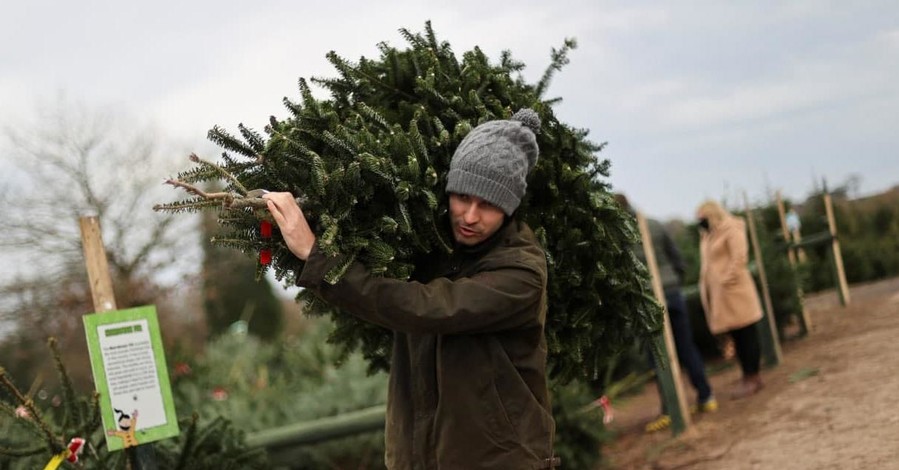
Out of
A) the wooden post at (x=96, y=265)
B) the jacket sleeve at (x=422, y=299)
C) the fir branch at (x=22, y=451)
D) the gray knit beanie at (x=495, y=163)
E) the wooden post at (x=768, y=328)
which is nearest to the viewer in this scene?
the jacket sleeve at (x=422, y=299)

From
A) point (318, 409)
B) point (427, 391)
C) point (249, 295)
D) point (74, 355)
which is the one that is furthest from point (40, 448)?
A: point (249, 295)

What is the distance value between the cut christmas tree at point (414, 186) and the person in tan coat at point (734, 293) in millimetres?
4393

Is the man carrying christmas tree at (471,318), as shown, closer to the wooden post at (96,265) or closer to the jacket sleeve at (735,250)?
the wooden post at (96,265)

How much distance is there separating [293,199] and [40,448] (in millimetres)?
2214

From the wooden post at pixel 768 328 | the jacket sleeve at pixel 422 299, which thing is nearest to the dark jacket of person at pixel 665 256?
the wooden post at pixel 768 328

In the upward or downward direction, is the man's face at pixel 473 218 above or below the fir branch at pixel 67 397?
above

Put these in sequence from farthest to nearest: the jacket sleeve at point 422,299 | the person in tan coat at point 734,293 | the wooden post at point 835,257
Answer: the wooden post at point 835,257 → the person in tan coat at point 734,293 → the jacket sleeve at point 422,299

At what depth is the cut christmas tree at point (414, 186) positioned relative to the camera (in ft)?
8.93

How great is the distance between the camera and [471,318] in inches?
104

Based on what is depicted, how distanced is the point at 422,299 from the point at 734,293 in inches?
227

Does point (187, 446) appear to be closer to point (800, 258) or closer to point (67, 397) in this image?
point (67, 397)

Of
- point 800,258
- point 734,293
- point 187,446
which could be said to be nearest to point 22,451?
point 187,446

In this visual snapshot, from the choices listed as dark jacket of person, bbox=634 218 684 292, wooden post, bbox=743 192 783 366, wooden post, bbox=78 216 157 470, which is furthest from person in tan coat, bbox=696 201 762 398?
wooden post, bbox=78 216 157 470

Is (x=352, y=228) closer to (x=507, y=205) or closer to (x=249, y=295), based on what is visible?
(x=507, y=205)
